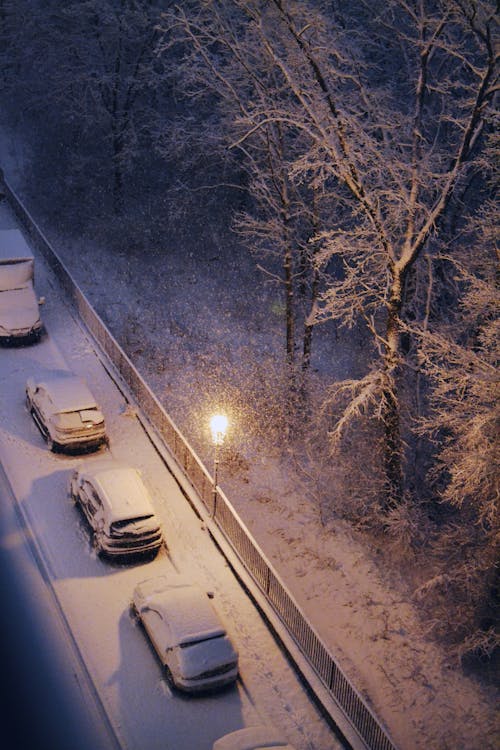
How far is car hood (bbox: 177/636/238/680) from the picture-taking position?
12945 mm

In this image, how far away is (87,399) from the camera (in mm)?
19797

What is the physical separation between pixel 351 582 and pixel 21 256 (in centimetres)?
1589

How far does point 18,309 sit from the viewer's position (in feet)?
81.5

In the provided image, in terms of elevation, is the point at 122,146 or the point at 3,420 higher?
the point at 122,146

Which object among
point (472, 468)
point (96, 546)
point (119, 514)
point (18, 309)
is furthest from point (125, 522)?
point (18, 309)

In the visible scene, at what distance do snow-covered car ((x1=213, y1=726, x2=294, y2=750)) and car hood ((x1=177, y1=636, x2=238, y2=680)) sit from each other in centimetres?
156

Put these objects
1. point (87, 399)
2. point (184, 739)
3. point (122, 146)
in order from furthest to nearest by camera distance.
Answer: point (122, 146) < point (87, 399) < point (184, 739)

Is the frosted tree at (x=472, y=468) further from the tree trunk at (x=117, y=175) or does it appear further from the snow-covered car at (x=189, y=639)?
the tree trunk at (x=117, y=175)

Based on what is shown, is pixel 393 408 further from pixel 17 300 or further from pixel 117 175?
pixel 117 175

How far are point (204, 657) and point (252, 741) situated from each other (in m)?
1.99

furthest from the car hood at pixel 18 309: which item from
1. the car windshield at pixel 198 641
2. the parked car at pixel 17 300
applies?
the car windshield at pixel 198 641

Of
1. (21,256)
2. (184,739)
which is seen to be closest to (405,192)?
(184,739)

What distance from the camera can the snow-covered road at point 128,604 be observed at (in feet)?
42.0

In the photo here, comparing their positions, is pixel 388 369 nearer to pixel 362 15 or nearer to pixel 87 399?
pixel 87 399
